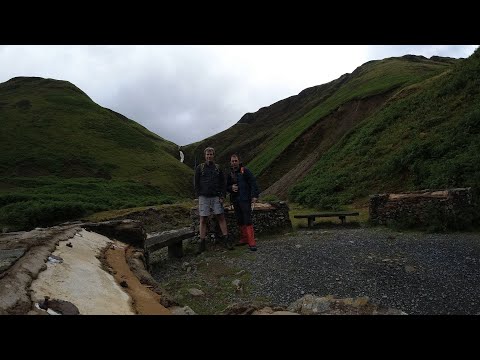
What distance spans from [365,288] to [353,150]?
2226 centimetres

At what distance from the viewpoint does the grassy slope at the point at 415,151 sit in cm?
1712

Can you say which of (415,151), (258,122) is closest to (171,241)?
(415,151)

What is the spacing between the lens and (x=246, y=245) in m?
12.3

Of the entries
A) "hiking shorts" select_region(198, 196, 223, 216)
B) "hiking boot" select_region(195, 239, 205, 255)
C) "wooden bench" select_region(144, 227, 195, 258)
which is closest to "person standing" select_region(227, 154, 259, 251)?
"hiking shorts" select_region(198, 196, 223, 216)

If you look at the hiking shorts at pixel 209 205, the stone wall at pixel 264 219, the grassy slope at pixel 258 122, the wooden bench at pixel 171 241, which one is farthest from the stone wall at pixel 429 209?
the grassy slope at pixel 258 122

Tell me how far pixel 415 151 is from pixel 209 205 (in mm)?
12717

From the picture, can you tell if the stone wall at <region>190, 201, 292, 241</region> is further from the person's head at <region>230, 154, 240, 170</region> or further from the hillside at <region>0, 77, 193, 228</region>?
the hillside at <region>0, 77, 193, 228</region>

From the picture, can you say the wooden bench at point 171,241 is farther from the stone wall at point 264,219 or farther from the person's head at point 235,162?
the person's head at point 235,162

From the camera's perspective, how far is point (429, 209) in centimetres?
1264

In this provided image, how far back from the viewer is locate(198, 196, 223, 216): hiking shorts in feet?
38.1

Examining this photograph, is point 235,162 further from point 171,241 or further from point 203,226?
point 171,241
